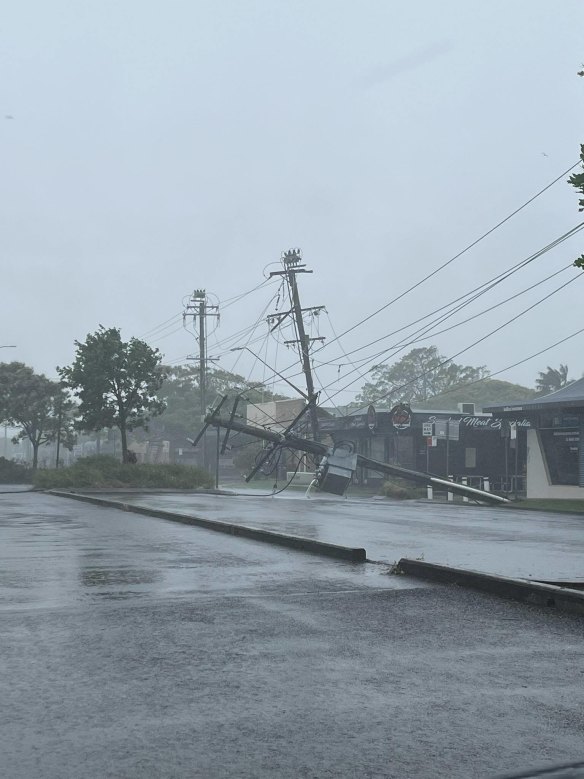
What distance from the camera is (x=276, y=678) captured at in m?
5.70

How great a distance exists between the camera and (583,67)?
8047 millimetres

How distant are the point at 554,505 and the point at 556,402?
5.26 meters

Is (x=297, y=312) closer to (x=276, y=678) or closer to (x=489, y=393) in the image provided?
(x=276, y=678)

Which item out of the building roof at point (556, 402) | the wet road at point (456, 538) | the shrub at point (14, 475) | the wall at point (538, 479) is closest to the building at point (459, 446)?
Result: the wall at point (538, 479)

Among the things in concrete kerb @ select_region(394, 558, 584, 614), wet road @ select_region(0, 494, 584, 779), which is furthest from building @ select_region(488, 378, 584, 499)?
wet road @ select_region(0, 494, 584, 779)

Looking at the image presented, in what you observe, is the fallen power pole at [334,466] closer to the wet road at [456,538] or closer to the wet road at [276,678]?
the wet road at [456,538]

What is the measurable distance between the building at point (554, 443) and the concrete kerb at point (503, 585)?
30583mm

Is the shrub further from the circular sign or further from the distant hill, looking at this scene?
the distant hill

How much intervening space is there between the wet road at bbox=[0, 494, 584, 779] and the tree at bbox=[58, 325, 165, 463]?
3807 centimetres

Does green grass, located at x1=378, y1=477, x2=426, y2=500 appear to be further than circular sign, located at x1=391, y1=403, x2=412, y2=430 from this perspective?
No

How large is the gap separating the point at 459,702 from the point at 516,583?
13.4ft

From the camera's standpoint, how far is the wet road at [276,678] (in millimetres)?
4219

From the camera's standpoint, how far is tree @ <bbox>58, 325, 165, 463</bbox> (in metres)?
48.1

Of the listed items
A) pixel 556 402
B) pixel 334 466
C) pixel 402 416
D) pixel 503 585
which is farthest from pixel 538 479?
pixel 503 585
